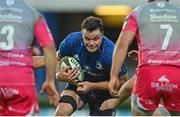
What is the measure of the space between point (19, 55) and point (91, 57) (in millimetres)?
2691

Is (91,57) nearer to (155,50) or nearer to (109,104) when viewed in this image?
(109,104)

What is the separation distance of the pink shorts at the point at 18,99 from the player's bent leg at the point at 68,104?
2.42 m

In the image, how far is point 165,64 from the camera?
10.9 m

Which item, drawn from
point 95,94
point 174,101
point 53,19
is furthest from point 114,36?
point 174,101

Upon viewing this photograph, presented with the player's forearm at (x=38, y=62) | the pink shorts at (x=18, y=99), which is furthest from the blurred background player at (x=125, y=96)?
the pink shorts at (x=18, y=99)

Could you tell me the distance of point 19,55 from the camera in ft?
34.0

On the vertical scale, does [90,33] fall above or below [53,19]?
above

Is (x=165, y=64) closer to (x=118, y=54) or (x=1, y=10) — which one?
(x=118, y=54)

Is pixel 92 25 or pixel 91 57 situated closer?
pixel 92 25

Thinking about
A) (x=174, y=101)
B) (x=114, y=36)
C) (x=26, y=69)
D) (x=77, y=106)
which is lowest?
(x=114, y=36)

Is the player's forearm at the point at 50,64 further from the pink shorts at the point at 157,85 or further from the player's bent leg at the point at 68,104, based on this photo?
the player's bent leg at the point at 68,104

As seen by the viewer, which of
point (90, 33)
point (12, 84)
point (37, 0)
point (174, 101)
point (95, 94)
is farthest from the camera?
point (37, 0)

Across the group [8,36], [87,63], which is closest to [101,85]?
[87,63]

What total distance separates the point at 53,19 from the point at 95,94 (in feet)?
38.3
